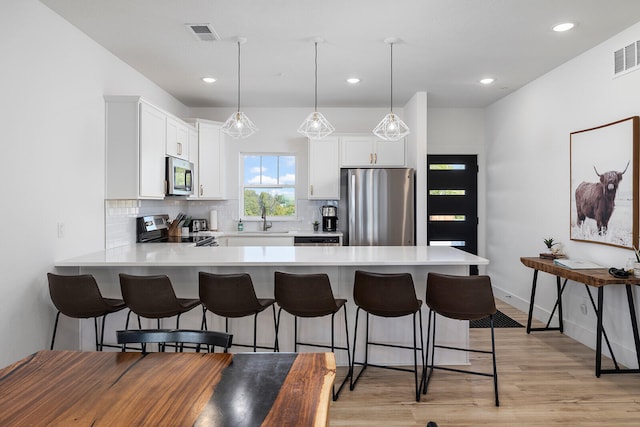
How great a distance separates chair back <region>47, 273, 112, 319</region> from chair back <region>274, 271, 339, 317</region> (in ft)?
4.14

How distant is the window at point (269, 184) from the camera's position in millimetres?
5992

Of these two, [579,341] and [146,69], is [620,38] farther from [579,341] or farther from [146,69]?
[146,69]

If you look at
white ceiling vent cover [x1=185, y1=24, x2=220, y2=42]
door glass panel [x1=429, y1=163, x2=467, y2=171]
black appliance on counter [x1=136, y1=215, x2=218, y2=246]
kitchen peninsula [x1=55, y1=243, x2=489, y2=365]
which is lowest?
kitchen peninsula [x1=55, y1=243, x2=489, y2=365]

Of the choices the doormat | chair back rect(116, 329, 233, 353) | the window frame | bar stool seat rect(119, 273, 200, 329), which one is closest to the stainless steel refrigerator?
the window frame

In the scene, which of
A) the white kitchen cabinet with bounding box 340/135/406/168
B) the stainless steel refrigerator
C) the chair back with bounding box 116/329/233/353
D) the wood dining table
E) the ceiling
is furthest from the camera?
the white kitchen cabinet with bounding box 340/135/406/168

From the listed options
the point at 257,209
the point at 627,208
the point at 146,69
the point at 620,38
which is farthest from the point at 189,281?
the point at 620,38

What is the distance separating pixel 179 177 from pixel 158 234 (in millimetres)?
775

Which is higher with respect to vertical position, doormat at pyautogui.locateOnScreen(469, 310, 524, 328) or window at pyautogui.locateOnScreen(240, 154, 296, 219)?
window at pyautogui.locateOnScreen(240, 154, 296, 219)

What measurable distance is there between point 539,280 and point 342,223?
2.48 meters

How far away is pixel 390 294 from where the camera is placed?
2695mm

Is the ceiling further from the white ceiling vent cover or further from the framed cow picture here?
the framed cow picture

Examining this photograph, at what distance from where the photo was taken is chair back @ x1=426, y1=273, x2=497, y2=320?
2.57m

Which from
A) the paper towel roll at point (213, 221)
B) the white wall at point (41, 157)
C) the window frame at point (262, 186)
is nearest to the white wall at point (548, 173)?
the window frame at point (262, 186)

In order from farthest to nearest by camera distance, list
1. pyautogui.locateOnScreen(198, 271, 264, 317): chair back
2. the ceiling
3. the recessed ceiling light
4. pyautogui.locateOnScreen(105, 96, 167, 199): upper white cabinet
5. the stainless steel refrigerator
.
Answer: the stainless steel refrigerator < pyautogui.locateOnScreen(105, 96, 167, 199): upper white cabinet < the recessed ceiling light < the ceiling < pyautogui.locateOnScreen(198, 271, 264, 317): chair back
